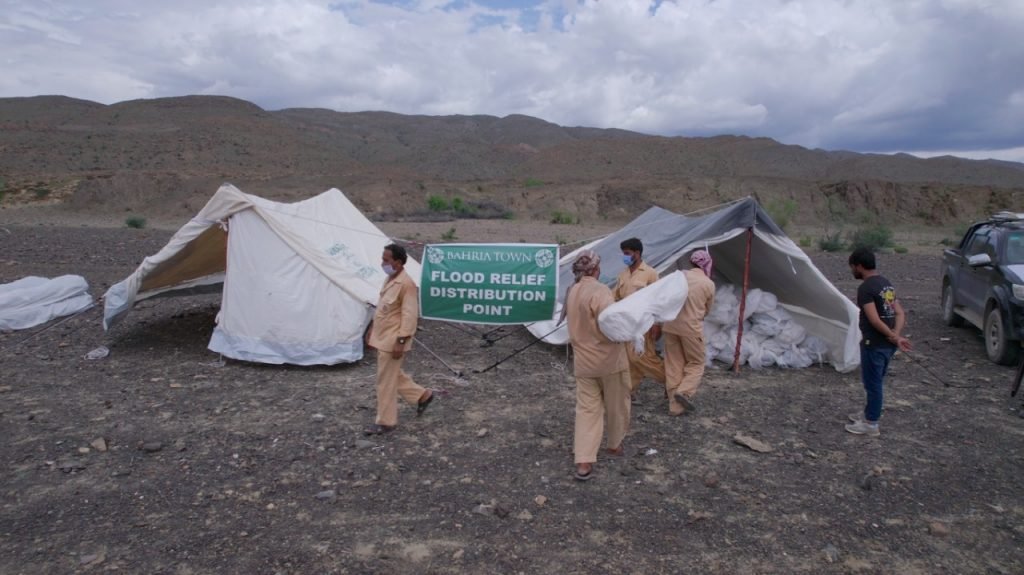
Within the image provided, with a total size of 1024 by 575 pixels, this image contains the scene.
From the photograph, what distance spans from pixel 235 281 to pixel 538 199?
97.1 feet

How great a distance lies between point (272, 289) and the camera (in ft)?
24.7

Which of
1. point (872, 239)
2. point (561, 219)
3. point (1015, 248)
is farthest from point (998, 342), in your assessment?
point (561, 219)

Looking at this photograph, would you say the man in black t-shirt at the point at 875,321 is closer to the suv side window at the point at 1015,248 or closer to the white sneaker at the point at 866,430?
the white sneaker at the point at 866,430

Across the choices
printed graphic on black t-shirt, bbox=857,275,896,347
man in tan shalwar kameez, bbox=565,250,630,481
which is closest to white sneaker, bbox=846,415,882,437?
printed graphic on black t-shirt, bbox=857,275,896,347

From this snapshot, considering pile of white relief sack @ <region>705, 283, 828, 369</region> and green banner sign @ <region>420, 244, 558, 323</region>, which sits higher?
green banner sign @ <region>420, 244, 558, 323</region>

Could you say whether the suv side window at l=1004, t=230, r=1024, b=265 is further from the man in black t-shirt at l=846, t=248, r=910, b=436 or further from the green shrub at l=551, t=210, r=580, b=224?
the green shrub at l=551, t=210, r=580, b=224

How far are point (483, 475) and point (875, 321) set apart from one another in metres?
3.04

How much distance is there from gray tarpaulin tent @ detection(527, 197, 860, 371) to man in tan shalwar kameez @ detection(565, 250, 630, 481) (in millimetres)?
2271

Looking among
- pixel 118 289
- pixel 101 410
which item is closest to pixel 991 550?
pixel 101 410

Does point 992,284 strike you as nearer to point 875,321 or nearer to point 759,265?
point 759,265

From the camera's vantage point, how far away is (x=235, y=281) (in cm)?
757

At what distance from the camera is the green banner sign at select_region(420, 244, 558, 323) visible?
754cm

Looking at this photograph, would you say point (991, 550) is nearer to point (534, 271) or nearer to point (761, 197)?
point (534, 271)

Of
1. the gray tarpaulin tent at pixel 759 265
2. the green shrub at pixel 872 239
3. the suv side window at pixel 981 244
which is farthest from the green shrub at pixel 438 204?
the suv side window at pixel 981 244
